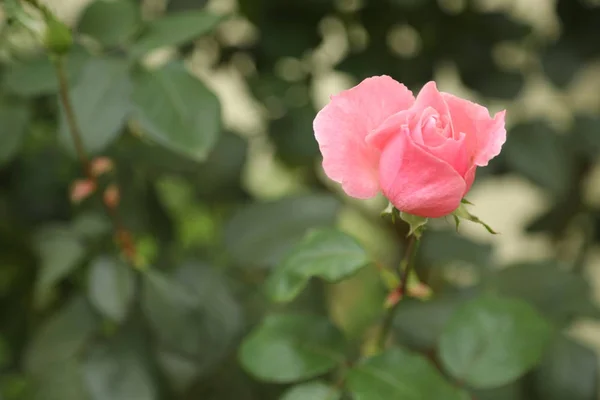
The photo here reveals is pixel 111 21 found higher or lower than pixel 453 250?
higher

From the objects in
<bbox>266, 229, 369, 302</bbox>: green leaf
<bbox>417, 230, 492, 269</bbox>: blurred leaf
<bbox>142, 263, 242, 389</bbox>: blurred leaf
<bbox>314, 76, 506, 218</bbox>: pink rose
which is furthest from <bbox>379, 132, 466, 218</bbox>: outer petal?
<bbox>417, 230, 492, 269</bbox>: blurred leaf

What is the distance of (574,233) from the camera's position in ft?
3.63

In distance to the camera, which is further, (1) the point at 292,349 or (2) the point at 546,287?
(2) the point at 546,287

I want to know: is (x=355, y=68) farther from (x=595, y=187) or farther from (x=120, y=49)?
(x=595, y=187)

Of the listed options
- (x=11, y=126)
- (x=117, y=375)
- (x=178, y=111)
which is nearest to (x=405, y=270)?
(x=178, y=111)

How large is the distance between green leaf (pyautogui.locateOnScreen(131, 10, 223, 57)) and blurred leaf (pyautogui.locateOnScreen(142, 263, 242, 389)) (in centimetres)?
21

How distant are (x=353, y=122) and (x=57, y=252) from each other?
40cm

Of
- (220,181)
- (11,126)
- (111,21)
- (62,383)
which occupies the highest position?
(111,21)

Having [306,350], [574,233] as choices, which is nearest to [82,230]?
[306,350]

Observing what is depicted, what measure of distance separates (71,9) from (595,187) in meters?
1.04

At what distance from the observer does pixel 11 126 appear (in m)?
0.66

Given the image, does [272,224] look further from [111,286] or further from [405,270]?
[405,270]

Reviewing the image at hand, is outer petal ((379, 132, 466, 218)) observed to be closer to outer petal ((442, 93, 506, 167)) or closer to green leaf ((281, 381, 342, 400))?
outer petal ((442, 93, 506, 167))

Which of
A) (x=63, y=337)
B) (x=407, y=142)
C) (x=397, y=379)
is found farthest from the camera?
(x=63, y=337)
